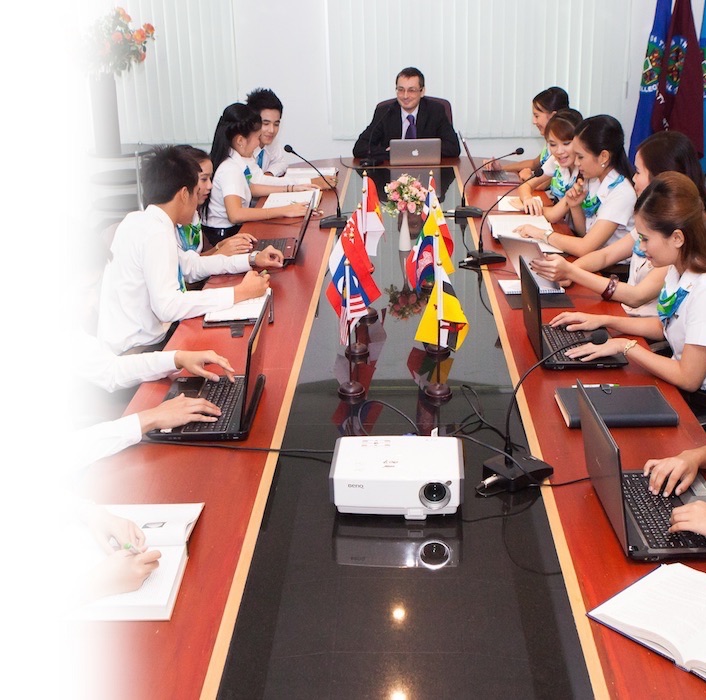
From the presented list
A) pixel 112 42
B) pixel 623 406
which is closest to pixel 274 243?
pixel 623 406

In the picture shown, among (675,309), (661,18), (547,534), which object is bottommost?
(547,534)

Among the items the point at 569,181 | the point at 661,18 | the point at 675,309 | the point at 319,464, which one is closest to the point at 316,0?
the point at 661,18

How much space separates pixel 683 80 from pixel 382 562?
4.89 meters

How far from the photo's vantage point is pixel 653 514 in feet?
5.39

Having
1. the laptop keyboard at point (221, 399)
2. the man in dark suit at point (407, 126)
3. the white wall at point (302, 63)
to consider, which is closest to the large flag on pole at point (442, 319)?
the laptop keyboard at point (221, 399)

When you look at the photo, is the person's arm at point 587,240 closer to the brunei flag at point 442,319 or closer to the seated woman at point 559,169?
the seated woman at point 559,169

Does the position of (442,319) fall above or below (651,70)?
below

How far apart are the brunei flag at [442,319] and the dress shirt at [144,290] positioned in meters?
0.68

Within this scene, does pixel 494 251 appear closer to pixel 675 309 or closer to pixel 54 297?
pixel 675 309

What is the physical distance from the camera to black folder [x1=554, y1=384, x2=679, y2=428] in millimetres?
1998

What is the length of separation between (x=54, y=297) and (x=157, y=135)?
434cm

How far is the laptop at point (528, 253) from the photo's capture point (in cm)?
Answer: 289

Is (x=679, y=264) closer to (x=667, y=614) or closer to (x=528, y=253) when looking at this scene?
(x=528, y=253)

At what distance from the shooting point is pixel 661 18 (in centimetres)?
553
